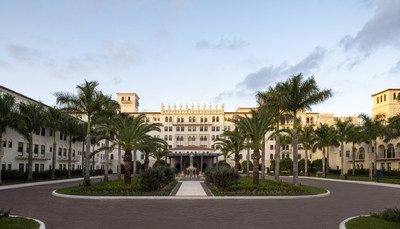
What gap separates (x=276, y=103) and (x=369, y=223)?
24323 millimetres

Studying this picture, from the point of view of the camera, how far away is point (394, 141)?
212 feet

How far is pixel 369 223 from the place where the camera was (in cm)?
1300

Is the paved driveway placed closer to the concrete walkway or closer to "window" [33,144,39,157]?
the concrete walkway

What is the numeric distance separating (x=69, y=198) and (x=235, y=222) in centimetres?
1389

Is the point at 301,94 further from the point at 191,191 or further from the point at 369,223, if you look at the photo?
the point at 369,223

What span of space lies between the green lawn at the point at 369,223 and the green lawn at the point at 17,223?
1146cm

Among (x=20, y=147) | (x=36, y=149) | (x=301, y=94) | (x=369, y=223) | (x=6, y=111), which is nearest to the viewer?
(x=369, y=223)

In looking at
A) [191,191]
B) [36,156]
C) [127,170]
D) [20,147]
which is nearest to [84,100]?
[127,170]

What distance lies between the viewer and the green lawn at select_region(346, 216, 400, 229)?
12.4 metres

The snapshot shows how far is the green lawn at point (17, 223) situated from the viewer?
11.6 metres

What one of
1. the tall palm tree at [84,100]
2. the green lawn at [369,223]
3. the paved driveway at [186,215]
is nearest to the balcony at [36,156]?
the tall palm tree at [84,100]

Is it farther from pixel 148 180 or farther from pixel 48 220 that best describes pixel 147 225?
pixel 148 180

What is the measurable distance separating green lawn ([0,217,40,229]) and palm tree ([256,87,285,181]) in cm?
2665

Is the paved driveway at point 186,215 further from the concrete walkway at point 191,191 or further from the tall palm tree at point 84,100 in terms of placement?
Result: the tall palm tree at point 84,100
